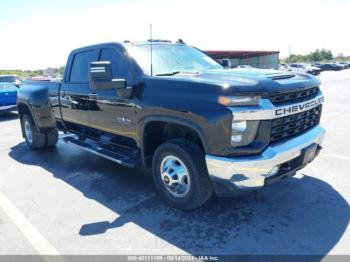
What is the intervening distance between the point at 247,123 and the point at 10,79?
14.8m

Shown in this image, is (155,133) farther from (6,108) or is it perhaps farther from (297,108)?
(6,108)

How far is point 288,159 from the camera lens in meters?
3.24

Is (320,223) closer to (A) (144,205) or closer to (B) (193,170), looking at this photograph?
(B) (193,170)

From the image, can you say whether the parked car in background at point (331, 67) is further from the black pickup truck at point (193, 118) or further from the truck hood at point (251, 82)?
the truck hood at point (251, 82)

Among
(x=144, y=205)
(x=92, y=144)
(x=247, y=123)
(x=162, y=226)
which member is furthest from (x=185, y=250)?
(x=92, y=144)

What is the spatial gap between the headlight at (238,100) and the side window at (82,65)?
2683 millimetres

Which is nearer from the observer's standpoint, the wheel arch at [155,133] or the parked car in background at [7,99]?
the wheel arch at [155,133]

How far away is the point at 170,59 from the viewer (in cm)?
441

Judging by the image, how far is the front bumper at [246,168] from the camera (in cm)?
302

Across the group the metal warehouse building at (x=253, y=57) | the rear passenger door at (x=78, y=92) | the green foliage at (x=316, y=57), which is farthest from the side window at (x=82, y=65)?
the green foliage at (x=316, y=57)

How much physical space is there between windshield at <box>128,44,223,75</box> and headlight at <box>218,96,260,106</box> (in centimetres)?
123

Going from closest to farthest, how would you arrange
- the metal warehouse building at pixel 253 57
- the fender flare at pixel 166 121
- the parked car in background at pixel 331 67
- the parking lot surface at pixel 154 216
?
1. the parking lot surface at pixel 154 216
2. the fender flare at pixel 166 121
3. the metal warehouse building at pixel 253 57
4. the parked car in background at pixel 331 67

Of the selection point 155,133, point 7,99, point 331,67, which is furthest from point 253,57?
point 155,133

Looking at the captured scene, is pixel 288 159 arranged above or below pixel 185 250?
above
